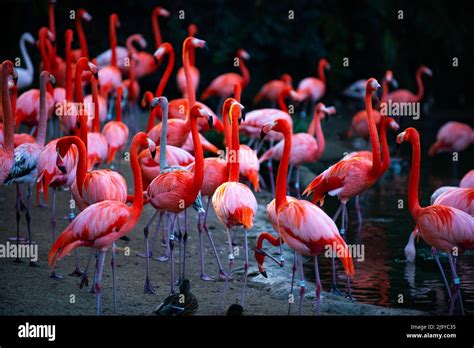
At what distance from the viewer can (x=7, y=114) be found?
276 inches

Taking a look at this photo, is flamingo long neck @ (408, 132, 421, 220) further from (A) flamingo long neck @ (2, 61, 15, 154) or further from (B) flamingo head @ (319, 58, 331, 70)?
(B) flamingo head @ (319, 58, 331, 70)

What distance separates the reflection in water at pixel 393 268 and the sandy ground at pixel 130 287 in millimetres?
403

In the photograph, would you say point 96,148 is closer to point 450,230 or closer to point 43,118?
point 43,118

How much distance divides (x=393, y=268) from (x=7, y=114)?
3341 mm

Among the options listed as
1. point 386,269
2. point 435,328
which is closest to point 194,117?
point 386,269

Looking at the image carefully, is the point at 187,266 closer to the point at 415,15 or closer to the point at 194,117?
the point at 194,117

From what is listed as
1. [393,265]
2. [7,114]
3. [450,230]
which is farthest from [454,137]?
[7,114]

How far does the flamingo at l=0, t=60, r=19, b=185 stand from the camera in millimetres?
6773

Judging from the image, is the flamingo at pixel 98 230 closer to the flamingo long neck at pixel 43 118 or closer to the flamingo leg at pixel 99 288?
the flamingo leg at pixel 99 288

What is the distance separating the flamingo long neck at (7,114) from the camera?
22.6 feet

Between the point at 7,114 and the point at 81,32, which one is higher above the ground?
the point at 81,32

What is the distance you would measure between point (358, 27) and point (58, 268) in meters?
10.1

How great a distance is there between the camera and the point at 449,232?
5867mm

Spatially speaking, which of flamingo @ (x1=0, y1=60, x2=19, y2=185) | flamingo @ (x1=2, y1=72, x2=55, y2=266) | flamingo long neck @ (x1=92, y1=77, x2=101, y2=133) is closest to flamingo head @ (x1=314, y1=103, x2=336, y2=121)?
flamingo long neck @ (x1=92, y1=77, x2=101, y2=133)
